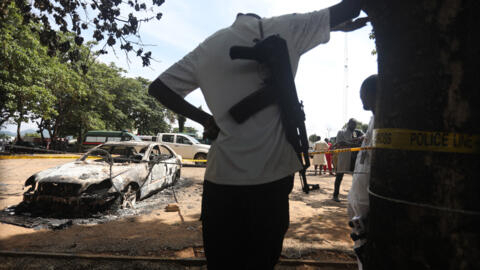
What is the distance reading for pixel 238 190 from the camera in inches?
43.9

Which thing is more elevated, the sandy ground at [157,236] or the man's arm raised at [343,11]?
the man's arm raised at [343,11]

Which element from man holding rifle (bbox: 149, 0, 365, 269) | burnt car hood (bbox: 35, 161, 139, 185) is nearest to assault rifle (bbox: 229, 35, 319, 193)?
man holding rifle (bbox: 149, 0, 365, 269)

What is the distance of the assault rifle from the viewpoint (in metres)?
1.12

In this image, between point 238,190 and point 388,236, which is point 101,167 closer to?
point 238,190

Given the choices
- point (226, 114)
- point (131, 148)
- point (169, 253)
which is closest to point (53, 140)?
point (131, 148)

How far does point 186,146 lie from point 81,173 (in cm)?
890

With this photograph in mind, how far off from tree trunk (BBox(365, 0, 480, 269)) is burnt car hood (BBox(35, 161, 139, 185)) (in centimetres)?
495

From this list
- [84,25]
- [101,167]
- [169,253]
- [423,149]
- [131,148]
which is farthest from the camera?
[131,148]

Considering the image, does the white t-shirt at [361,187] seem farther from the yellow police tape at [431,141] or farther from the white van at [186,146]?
the white van at [186,146]

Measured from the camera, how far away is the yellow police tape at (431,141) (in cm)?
79

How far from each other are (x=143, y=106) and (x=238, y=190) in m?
34.4

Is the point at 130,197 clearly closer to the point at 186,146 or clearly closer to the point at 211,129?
the point at 211,129

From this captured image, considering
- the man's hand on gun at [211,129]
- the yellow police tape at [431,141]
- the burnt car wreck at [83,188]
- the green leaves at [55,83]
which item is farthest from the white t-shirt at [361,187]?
the green leaves at [55,83]

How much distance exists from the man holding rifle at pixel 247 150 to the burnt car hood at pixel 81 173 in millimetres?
4331
